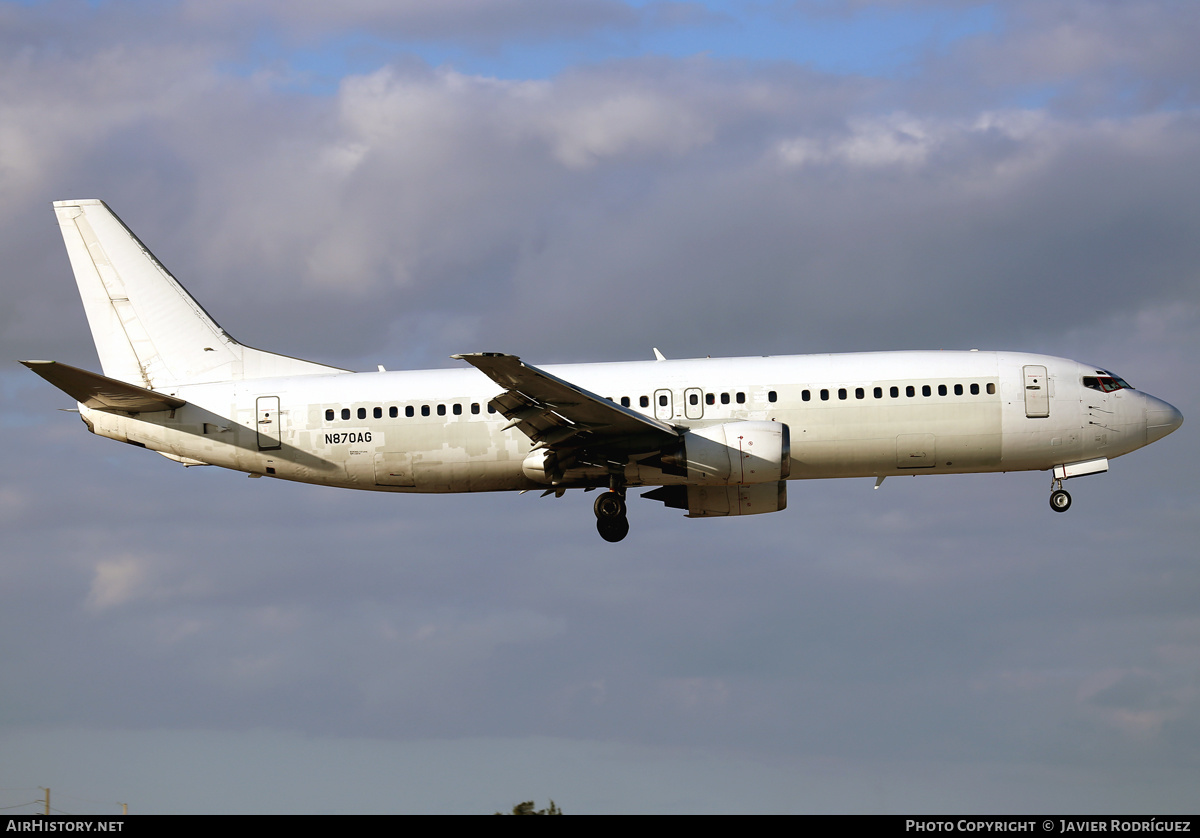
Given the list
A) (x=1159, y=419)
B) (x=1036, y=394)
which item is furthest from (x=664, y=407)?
(x=1159, y=419)

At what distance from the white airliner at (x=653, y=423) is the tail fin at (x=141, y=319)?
144 centimetres

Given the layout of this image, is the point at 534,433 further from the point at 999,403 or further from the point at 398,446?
the point at 999,403

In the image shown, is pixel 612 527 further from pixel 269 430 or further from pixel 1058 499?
pixel 1058 499

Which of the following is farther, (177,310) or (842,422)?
(177,310)

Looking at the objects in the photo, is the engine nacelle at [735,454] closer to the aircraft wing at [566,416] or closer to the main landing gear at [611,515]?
the aircraft wing at [566,416]

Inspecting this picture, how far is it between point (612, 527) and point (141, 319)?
16.9m

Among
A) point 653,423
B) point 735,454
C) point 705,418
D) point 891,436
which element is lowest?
point 735,454

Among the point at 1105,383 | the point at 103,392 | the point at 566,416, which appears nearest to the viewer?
the point at 566,416

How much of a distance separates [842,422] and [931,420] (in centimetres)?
261

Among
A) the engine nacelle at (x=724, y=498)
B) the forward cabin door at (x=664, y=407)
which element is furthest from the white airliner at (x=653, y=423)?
the engine nacelle at (x=724, y=498)

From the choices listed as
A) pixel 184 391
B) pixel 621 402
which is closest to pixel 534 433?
pixel 621 402

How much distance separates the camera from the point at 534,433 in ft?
121

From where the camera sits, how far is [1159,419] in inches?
1521
